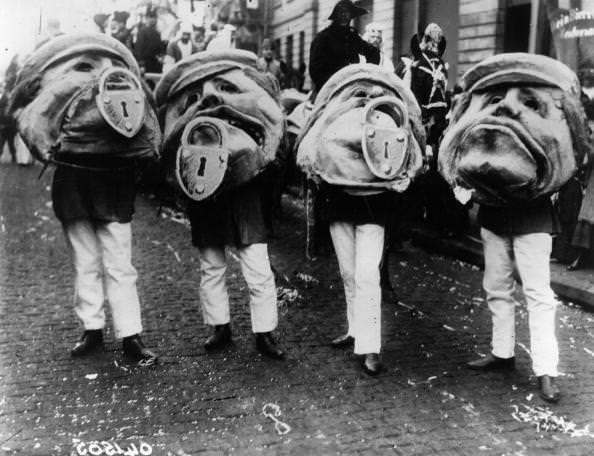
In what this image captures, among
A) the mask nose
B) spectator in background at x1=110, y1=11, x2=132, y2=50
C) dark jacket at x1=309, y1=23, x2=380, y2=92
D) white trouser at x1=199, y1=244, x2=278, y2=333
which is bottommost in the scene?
white trouser at x1=199, y1=244, x2=278, y2=333

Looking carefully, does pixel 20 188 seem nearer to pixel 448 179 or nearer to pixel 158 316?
pixel 158 316

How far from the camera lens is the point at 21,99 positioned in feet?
15.0

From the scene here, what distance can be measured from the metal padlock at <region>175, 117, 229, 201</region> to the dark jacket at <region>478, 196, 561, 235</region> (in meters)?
1.67

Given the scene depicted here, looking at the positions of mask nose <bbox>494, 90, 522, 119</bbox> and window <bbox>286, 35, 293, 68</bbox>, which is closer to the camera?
mask nose <bbox>494, 90, 522, 119</bbox>

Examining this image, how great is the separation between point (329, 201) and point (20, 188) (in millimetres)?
8864

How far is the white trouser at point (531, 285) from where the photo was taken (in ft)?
14.3

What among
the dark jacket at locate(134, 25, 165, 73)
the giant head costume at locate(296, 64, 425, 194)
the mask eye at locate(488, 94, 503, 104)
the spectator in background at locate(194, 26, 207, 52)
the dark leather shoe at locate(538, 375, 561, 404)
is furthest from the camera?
the dark jacket at locate(134, 25, 165, 73)

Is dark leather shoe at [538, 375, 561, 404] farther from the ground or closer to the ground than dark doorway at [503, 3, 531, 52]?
closer to the ground

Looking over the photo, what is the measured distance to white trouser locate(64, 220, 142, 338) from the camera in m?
4.77

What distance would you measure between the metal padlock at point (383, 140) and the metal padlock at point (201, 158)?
85 centimetres

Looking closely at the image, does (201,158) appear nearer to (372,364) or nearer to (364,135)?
(364,135)

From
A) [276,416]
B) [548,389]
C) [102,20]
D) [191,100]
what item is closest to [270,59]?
[102,20]

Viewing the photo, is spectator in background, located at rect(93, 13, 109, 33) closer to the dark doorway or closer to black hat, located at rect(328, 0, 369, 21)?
black hat, located at rect(328, 0, 369, 21)

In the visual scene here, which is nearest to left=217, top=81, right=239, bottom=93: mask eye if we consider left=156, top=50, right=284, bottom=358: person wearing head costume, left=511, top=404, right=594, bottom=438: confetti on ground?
left=156, top=50, right=284, bottom=358: person wearing head costume
